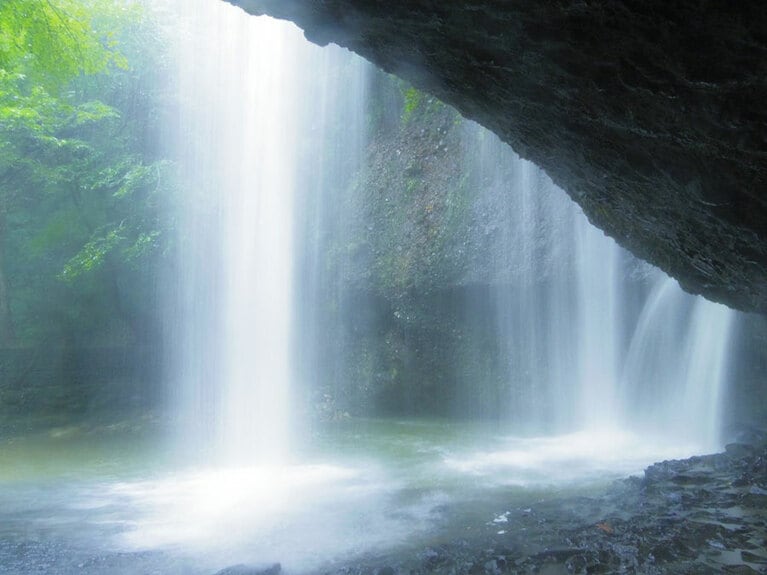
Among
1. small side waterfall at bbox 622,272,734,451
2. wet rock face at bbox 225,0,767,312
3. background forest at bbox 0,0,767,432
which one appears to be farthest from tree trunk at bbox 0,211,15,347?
small side waterfall at bbox 622,272,734,451

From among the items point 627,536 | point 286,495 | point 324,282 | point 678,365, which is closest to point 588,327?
point 678,365

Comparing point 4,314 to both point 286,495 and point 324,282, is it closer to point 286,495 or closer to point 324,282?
point 324,282

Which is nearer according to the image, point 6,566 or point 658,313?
point 6,566

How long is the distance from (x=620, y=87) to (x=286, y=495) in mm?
6704

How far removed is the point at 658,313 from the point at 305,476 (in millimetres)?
7236

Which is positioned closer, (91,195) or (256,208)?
(256,208)

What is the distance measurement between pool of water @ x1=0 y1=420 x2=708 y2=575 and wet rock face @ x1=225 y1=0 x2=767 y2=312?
3.44 metres

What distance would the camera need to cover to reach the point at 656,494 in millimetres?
6730

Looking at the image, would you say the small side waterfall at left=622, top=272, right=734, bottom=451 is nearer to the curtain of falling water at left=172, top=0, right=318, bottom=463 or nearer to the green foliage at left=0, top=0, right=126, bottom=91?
the curtain of falling water at left=172, top=0, right=318, bottom=463

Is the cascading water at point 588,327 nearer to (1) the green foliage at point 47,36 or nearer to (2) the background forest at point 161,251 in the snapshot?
(2) the background forest at point 161,251

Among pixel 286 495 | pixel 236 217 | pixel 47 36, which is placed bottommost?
pixel 286 495

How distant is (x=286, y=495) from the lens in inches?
330

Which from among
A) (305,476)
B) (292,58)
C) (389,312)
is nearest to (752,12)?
(305,476)

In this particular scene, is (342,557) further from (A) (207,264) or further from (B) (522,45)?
(A) (207,264)
